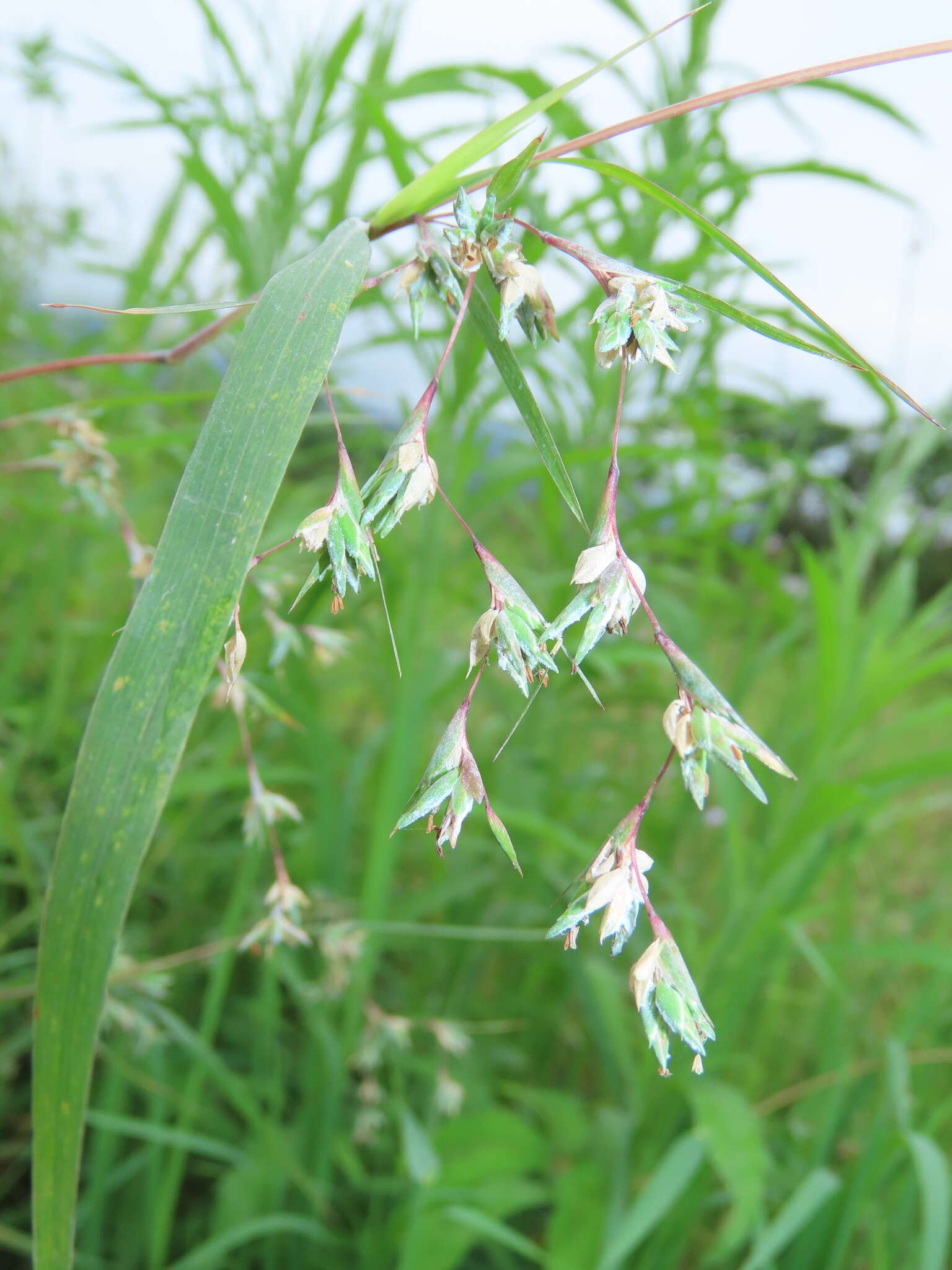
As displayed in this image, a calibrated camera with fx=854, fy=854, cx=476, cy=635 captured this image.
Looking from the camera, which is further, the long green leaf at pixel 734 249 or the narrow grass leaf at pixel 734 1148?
the narrow grass leaf at pixel 734 1148

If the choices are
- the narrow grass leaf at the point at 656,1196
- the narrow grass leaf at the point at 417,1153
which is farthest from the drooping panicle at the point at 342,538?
the narrow grass leaf at the point at 656,1196

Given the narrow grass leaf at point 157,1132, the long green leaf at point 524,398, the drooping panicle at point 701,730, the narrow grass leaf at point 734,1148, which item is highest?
the long green leaf at point 524,398

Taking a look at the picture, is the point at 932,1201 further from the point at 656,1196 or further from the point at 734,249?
the point at 734,249

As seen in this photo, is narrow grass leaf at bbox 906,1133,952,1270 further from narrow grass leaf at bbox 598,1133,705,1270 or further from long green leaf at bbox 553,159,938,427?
long green leaf at bbox 553,159,938,427

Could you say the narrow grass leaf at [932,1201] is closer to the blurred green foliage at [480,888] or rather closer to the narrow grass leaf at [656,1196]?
the blurred green foliage at [480,888]

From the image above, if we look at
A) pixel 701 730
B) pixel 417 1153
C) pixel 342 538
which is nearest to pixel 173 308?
pixel 342 538

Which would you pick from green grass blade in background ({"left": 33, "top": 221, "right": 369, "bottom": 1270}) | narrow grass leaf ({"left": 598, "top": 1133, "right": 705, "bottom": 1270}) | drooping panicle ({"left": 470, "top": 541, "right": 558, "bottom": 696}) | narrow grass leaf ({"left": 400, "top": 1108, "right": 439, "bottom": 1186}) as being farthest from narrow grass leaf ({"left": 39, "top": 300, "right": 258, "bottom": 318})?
narrow grass leaf ({"left": 598, "top": 1133, "right": 705, "bottom": 1270})
